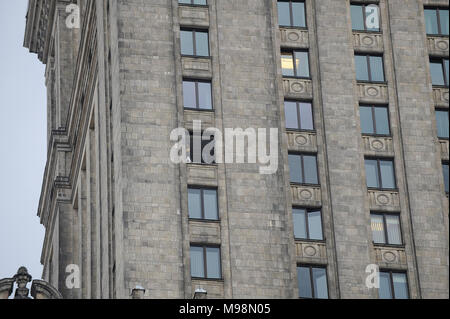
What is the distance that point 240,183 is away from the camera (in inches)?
2731

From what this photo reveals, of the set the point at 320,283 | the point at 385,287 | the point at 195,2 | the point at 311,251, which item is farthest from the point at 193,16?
the point at 385,287

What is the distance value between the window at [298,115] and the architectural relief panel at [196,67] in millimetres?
4127

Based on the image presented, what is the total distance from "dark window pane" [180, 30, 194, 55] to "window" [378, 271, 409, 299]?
14.3 m

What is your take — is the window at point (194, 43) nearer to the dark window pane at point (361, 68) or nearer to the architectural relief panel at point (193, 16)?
the architectural relief panel at point (193, 16)

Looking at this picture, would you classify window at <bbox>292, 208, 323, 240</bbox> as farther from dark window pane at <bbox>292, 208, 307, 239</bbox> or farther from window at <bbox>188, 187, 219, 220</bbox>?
window at <bbox>188, 187, 219, 220</bbox>

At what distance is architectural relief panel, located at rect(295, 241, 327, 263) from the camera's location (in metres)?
68.8

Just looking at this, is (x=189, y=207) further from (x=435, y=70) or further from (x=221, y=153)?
(x=435, y=70)

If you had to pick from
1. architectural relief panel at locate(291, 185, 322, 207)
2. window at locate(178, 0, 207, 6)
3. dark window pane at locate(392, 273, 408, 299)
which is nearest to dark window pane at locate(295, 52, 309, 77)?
window at locate(178, 0, 207, 6)

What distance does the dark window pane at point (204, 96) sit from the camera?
71.2m

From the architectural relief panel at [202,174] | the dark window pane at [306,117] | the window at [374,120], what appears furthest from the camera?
the window at [374,120]

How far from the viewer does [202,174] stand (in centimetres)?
6944

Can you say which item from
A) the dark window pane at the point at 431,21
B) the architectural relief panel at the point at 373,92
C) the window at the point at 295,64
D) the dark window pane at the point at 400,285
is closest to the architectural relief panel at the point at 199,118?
the window at the point at 295,64

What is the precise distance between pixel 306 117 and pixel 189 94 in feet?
19.1

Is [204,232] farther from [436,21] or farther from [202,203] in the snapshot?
[436,21]
